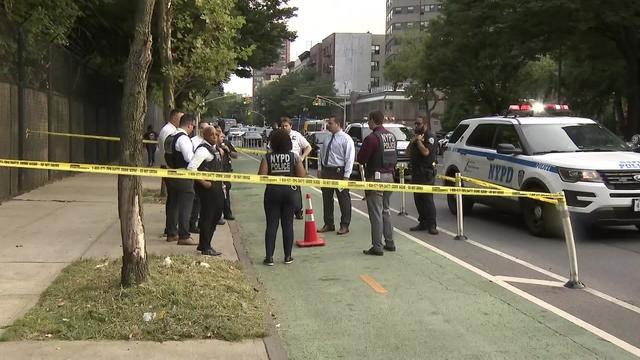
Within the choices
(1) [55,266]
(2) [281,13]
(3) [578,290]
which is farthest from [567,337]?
(2) [281,13]

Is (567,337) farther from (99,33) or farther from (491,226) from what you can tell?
(99,33)

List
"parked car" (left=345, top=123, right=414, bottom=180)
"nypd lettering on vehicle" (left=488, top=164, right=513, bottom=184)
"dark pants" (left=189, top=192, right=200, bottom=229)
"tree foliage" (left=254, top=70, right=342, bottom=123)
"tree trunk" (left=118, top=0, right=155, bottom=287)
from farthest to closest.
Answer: "tree foliage" (left=254, top=70, right=342, bottom=123)
"parked car" (left=345, top=123, right=414, bottom=180)
"nypd lettering on vehicle" (left=488, top=164, right=513, bottom=184)
"dark pants" (left=189, top=192, right=200, bottom=229)
"tree trunk" (left=118, top=0, right=155, bottom=287)

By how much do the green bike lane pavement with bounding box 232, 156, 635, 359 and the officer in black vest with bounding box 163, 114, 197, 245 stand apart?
106cm

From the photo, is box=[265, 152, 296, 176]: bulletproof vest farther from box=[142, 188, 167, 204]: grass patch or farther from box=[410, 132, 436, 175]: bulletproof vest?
box=[142, 188, 167, 204]: grass patch

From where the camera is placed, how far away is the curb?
4750mm

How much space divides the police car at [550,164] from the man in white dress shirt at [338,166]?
102 inches

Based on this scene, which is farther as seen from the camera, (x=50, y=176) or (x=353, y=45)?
Result: (x=353, y=45)

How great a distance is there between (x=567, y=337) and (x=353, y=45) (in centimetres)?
13173

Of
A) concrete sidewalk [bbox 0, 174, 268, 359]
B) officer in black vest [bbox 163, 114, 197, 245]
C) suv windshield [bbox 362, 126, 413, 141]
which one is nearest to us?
concrete sidewalk [bbox 0, 174, 268, 359]

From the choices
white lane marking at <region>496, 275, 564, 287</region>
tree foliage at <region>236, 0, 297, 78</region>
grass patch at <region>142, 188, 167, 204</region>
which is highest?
tree foliage at <region>236, 0, 297, 78</region>

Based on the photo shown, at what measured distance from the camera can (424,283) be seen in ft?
22.8

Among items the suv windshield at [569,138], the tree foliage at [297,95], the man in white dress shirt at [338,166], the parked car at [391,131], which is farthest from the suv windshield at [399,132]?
the tree foliage at [297,95]

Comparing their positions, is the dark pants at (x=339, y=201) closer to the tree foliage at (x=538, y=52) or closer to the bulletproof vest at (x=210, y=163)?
the bulletproof vest at (x=210, y=163)

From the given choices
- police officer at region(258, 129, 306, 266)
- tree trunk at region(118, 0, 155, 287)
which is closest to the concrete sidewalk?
police officer at region(258, 129, 306, 266)
